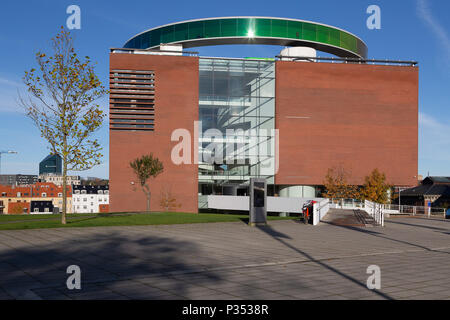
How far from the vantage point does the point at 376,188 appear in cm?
4222

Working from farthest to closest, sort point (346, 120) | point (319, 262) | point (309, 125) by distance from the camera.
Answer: point (346, 120), point (309, 125), point (319, 262)

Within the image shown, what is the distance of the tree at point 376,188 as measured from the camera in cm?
4216

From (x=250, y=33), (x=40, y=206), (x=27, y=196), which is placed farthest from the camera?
(x=27, y=196)

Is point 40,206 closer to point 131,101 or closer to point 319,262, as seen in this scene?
point 131,101

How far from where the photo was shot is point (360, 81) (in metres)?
45.6

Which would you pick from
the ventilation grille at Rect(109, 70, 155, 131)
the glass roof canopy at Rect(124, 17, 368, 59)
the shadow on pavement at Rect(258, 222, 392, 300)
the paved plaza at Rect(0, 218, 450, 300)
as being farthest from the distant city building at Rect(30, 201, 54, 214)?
the shadow on pavement at Rect(258, 222, 392, 300)

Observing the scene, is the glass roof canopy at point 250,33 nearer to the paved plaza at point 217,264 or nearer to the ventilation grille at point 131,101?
the ventilation grille at point 131,101

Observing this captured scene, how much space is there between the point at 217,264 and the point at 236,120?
1328 inches

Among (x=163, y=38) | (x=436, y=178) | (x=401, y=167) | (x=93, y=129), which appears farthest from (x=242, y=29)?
(x=436, y=178)

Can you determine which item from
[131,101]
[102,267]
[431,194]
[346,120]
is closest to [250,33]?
[346,120]

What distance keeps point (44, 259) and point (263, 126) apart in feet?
115

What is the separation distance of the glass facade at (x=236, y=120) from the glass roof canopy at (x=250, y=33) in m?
4.55

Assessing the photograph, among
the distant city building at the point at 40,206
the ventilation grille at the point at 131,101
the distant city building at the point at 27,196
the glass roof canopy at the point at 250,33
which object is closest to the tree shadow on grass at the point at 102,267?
Result: the ventilation grille at the point at 131,101

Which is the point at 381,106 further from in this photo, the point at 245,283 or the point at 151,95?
the point at 245,283
